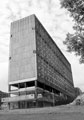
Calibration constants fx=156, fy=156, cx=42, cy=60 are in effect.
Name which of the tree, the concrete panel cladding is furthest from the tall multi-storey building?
the tree

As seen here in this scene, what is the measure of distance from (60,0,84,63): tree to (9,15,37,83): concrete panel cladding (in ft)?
140

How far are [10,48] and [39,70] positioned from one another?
17.7m

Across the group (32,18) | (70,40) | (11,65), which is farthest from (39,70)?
(70,40)

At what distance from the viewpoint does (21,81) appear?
61844 mm

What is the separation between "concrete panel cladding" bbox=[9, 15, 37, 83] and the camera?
62.1 m

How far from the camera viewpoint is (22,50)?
2616 inches

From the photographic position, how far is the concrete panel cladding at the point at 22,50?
62062 mm

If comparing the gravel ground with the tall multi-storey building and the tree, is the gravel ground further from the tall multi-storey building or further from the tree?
the tall multi-storey building

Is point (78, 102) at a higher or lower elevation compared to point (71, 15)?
lower

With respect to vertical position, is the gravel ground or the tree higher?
the tree

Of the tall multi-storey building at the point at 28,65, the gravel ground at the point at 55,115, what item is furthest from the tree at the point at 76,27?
the tall multi-storey building at the point at 28,65

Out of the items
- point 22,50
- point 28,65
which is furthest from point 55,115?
point 22,50

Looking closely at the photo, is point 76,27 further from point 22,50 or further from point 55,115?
point 22,50

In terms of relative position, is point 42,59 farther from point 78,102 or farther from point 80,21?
point 80,21
